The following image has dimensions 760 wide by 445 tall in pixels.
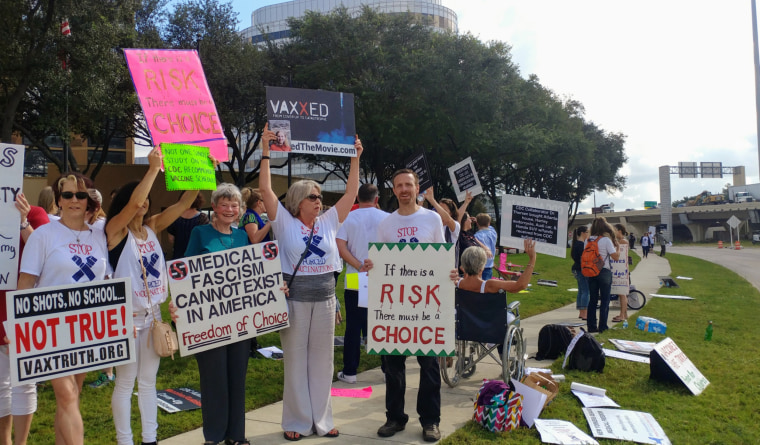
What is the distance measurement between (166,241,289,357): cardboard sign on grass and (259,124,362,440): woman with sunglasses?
5.5 inches

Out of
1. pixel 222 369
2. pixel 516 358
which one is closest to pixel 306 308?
pixel 222 369

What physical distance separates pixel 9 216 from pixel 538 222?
15.8 feet

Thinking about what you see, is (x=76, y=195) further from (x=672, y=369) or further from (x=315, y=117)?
(x=672, y=369)

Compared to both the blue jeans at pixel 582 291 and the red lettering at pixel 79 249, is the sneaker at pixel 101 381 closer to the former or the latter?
the red lettering at pixel 79 249

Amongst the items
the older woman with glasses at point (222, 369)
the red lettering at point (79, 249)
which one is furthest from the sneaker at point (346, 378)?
the red lettering at point (79, 249)

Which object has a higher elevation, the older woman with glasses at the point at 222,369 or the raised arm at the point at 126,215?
the raised arm at the point at 126,215

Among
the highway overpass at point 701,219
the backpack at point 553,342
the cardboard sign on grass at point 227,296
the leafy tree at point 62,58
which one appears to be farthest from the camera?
the highway overpass at point 701,219

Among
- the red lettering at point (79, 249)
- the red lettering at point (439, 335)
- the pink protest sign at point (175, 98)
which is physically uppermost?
the pink protest sign at point (175, 98)

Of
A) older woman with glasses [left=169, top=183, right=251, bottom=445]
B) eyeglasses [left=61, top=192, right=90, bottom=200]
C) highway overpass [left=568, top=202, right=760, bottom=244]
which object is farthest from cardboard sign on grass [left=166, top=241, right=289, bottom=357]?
highway overpass [left=568, top=202, right=760, bottom=244]

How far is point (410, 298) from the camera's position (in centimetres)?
480

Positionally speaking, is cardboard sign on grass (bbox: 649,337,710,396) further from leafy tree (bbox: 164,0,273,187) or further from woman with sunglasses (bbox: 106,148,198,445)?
leafy tree (bbox: 164,0,273,187)

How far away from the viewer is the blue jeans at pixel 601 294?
9.34 m

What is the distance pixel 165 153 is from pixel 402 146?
21972 mm

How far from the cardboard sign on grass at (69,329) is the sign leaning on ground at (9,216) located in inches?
17.9
